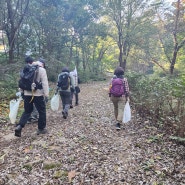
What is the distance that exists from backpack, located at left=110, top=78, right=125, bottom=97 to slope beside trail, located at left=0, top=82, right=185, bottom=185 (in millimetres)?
1152

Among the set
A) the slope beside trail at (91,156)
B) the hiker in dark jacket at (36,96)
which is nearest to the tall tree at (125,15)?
the slope beside trail at (91,156)

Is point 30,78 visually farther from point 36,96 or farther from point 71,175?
point 71,175

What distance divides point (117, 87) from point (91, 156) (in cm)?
251

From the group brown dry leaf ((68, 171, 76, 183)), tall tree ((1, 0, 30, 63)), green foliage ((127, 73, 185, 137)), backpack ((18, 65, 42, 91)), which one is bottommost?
brown dry leaf ((68, 171, 76, 183))

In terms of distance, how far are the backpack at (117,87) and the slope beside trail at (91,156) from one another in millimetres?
1152

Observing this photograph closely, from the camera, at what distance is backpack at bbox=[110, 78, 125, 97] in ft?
20.8

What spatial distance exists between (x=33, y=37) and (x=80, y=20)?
5.91 metres

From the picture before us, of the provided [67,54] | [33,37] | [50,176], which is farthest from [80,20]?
[50,176]

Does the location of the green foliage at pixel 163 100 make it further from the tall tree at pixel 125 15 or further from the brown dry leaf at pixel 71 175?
the tall tree at pixel 125 15

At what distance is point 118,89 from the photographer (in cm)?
636

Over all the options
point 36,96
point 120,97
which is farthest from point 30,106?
point 120,97

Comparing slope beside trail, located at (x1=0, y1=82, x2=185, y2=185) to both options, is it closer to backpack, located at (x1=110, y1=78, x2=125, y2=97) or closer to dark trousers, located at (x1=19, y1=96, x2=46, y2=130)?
dark trousers, located at (x1=19, y1=96, x2=46, y2=130)

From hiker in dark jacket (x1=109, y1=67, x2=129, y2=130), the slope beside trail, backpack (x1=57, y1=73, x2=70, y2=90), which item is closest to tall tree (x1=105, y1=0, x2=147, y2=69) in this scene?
backpack (x1=57, y1=73, x2=70, y2=90)

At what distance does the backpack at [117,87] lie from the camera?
635cm
